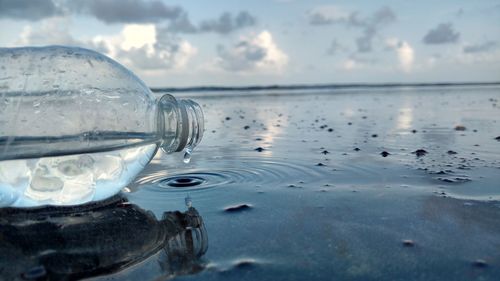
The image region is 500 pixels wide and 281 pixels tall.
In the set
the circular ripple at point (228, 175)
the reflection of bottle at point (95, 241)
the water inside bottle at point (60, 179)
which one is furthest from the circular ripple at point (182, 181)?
the reflection of bottle at point (95, 241)

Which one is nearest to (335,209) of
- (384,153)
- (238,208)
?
(238,208)

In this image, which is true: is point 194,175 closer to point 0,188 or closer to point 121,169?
point 121,169

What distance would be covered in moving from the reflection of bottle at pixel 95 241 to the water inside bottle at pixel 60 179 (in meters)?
0.07

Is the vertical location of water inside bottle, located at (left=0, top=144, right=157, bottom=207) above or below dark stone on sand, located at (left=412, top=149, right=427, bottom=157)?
above

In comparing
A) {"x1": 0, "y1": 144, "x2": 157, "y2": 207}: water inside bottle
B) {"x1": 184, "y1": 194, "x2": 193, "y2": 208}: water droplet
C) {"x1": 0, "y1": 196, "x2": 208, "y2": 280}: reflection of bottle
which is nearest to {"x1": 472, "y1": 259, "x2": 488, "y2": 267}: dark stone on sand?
{"x1": 0, "y1": 196, "x2": 208, "y2": 280}: reflection of bottle

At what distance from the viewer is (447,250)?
4.54 feet

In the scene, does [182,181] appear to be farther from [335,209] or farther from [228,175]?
[335,209]

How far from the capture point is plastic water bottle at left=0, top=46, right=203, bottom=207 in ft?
6.43

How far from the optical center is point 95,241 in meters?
1.48

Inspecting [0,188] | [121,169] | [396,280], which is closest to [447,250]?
[396,280]

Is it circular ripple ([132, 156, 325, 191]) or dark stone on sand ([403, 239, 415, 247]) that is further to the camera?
circular ripple ([132, 156, 325, 191])

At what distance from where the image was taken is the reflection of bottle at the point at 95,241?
1265 millimetres

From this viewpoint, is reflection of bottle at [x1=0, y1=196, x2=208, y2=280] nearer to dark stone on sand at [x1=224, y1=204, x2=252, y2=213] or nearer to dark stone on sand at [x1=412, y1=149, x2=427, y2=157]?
dark stone on sand at [x1=224, y1=204, x2=252, y2=213]

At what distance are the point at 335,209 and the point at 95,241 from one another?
0.99 meters
